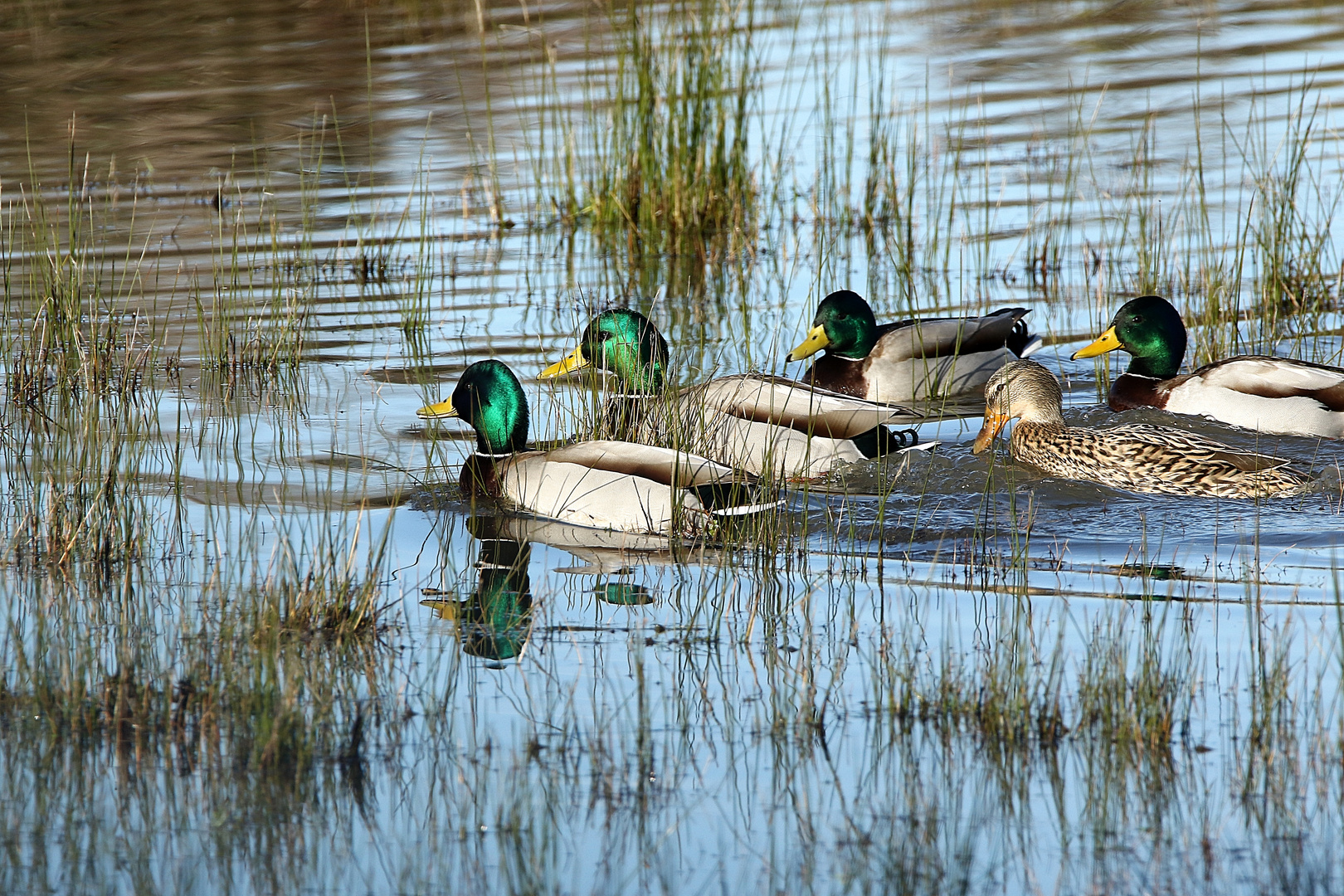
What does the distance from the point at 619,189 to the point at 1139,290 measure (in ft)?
12.1

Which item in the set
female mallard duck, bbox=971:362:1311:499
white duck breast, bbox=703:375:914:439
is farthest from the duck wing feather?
female mallard duck, bbox=971:362:1311:499

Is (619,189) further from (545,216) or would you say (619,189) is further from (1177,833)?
(1177,833)

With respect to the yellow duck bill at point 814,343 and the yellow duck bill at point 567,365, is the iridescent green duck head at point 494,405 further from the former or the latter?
the yellow duck bill at point 814,343

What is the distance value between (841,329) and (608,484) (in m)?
2.90

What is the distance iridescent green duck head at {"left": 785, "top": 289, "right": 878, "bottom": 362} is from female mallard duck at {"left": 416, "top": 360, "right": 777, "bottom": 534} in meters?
2.41

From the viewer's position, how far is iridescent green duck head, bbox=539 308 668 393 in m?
7.89

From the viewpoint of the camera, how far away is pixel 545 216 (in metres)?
12.6

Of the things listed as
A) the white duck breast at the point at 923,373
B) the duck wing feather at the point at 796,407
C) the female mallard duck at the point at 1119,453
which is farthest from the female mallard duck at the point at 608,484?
the white duck breast at the point at 923,373

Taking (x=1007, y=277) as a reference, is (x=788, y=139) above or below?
above

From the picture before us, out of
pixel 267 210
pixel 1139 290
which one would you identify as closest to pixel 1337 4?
pixel 1139 290

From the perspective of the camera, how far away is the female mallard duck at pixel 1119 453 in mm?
6832

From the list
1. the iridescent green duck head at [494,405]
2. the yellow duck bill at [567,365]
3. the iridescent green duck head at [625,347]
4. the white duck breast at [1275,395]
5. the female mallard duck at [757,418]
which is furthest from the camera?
the yellow duck bill at [567,365]

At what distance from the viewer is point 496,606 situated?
556cm

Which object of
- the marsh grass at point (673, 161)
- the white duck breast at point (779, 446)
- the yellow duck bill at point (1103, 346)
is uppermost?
the marsh grass at point (673, 161)
